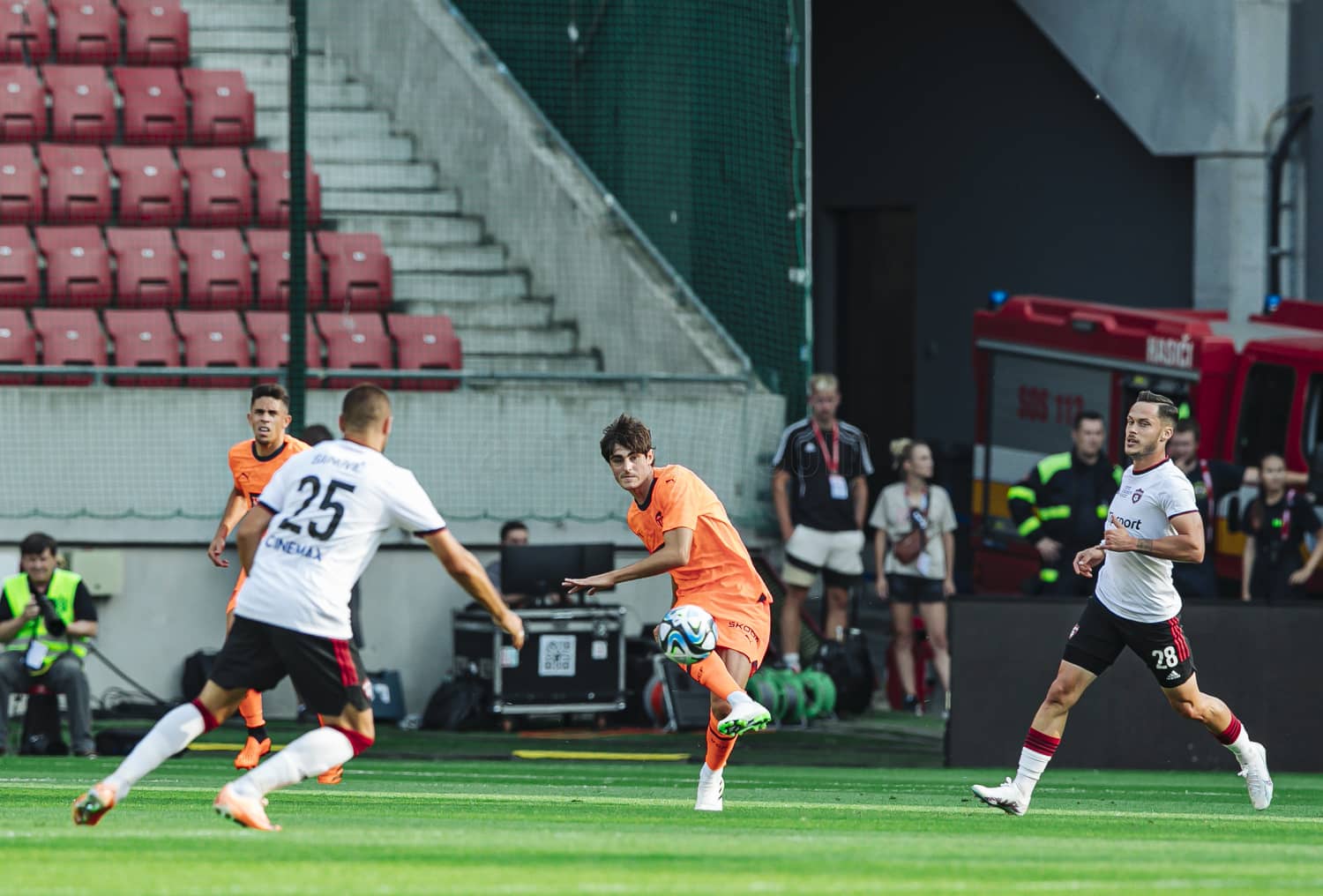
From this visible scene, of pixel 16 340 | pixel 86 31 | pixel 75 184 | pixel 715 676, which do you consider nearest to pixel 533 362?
pixel 16 340

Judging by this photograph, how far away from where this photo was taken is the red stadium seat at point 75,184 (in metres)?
19.6

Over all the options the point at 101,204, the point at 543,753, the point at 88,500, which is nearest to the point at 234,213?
the point at 101,204

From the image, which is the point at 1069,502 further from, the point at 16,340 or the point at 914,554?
the point at 16,340

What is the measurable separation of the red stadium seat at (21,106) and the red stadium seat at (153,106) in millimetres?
819

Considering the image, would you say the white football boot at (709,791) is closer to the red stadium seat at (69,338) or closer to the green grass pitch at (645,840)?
the green grass pitch at (645,840)

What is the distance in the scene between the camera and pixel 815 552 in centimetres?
1631

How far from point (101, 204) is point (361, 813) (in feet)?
40.3

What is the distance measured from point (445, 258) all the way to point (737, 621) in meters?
11.3

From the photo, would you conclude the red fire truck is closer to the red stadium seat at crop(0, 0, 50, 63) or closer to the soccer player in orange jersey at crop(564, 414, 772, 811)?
the soccer player in orange jersey at crop(564, 414, 772, 811)

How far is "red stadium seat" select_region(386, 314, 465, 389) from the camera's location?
18.3 m

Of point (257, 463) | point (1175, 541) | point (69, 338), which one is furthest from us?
point (69, 338)

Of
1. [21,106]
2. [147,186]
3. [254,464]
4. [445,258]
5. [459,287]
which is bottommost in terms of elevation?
[254,464]

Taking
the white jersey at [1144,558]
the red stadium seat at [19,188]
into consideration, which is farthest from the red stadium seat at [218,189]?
the white jersey at [1144,558]

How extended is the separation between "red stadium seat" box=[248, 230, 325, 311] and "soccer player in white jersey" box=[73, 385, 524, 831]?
11.5 metres
